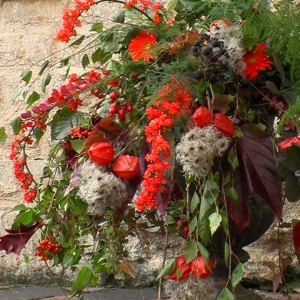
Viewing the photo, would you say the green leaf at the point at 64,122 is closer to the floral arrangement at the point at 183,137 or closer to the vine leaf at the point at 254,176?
the floral arrangement at the point at 183,137

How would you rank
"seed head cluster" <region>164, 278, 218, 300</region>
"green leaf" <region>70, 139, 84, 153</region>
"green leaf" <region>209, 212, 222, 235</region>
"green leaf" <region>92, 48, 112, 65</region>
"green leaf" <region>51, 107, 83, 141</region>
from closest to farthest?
"green leaf" <region>209, 212, 222, 235</region> < "seed head cluster" <region>164, 278, 218, 300</region> < "green leaf" <region>70, 139, 84, 153</region> < "green leaf" <region>51, 107, 83, 141</region> < "green leaf" <region>92, 48, 112, 65</region>

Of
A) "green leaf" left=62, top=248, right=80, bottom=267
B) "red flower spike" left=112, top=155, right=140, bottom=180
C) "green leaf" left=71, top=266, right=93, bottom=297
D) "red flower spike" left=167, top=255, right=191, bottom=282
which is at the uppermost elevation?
"red flower spike" left=112, top=155, right=140, bottom=180

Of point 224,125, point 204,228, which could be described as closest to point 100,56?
point 224,125

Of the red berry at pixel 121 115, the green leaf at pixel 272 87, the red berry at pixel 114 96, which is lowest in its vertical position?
the red berry at pixel 121 115

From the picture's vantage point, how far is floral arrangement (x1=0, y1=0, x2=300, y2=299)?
145 centimetres

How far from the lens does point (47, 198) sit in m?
1.86

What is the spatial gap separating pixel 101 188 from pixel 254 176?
1.01 ft

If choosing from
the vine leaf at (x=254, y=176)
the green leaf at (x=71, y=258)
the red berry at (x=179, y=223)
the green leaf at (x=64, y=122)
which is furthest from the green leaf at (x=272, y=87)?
the green leaf at (x=71, y=258)

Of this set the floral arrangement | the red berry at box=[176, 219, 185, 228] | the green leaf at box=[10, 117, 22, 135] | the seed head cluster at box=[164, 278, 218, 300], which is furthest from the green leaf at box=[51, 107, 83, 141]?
the seed head cluster at box=[164, 278, 218, 300]

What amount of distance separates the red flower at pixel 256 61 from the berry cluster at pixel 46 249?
2.08 ft

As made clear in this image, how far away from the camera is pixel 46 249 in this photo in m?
1.79

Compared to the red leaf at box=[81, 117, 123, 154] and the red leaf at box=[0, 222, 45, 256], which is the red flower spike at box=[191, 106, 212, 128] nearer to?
the red leaf at box=[81, 117, 123, 154]

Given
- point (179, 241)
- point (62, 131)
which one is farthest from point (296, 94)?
point (179, 241)

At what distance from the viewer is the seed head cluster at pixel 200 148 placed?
144 cm
